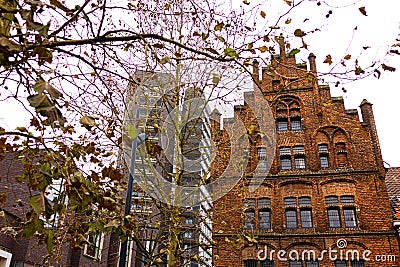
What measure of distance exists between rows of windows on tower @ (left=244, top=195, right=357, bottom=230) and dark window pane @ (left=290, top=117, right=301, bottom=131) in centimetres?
310

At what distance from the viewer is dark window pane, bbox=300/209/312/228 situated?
14758 millimetres

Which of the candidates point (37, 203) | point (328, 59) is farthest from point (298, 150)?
point (37, 203)

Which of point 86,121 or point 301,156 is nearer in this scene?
point 86,121

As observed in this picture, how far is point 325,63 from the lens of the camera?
9.95 ft

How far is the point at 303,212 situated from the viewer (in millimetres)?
15016

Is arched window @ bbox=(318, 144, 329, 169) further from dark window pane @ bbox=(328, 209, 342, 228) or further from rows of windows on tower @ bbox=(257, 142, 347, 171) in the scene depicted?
dark window pane @ bbox=(328, 209, 342, 228)

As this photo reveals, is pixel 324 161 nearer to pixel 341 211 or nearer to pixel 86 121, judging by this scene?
pixel 341 211

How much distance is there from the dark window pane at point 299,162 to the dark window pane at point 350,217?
234 centimetres

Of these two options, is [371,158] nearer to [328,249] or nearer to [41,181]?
[328,249]

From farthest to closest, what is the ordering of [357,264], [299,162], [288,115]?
[288,115] < [299,162] < [357,264]

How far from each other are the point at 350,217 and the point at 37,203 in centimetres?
1438

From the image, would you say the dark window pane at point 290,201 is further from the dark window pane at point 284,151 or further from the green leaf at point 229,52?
the green leaf at point 229,52

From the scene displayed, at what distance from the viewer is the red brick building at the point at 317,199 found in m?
13.9

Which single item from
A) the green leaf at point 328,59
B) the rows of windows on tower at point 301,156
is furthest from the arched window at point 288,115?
the green leaf at point 328,59
